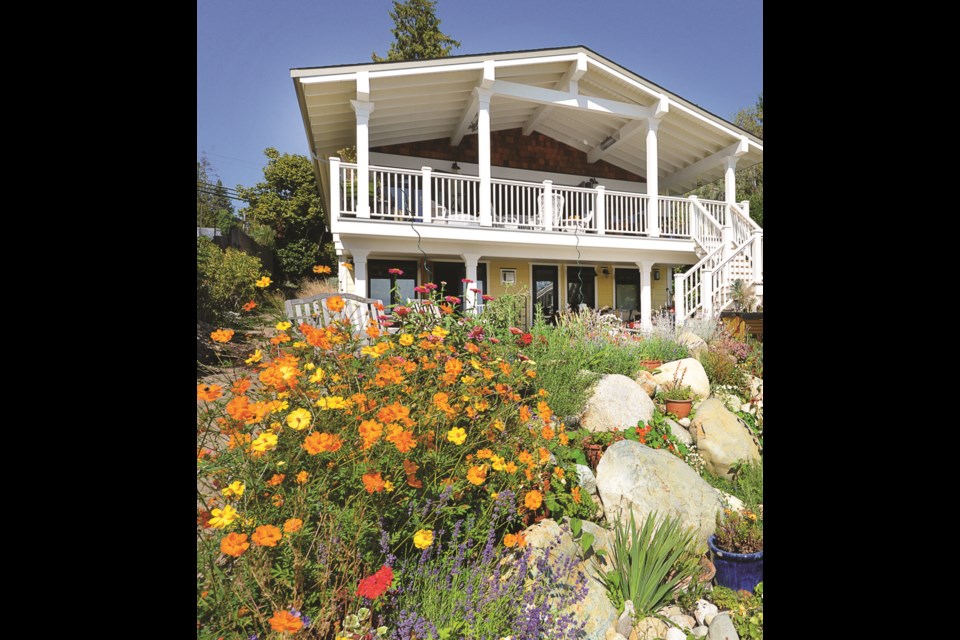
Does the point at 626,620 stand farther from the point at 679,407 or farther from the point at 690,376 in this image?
the point at 690,376

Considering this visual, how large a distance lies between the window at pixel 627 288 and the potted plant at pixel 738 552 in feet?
29.0

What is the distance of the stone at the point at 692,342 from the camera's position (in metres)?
5.12

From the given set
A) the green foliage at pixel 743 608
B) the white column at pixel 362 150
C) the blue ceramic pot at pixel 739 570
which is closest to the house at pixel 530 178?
the white column at pixel 362 150

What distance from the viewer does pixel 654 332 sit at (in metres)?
5.57

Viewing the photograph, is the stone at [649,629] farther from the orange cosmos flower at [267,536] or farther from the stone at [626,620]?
the orange cosmos flower at [267,536]

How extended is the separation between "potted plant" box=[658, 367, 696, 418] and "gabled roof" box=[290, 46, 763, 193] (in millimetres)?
6002

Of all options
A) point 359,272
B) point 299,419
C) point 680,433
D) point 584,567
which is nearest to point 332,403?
point 299,419

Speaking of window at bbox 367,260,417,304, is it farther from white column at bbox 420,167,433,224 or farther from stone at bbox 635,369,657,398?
stone at bbox 635,369,657,398

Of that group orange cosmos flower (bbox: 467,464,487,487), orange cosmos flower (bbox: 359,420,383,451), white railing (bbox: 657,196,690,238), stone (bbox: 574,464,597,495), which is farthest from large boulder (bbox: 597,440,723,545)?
white railing (bbox: 657,196,690,238)

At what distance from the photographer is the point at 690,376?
14.2 ft

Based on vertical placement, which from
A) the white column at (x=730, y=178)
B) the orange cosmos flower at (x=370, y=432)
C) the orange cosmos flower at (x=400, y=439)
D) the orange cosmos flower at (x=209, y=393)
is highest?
the white column at (x=730, y=178)

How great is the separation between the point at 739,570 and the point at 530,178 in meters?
9.51
